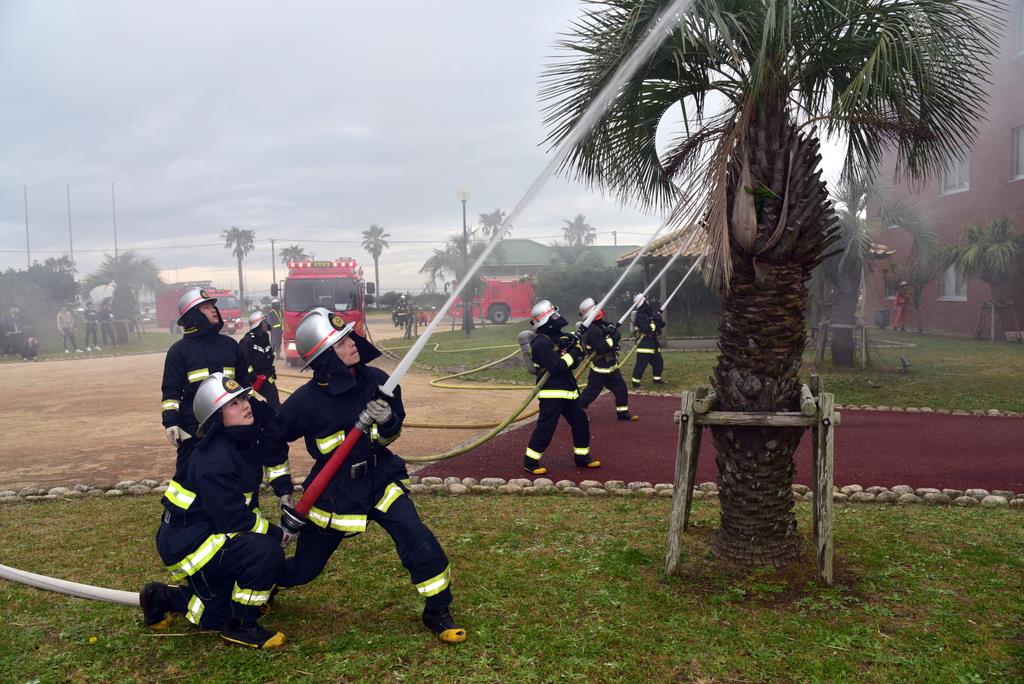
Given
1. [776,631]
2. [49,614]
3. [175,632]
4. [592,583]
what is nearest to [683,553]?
[592,583]

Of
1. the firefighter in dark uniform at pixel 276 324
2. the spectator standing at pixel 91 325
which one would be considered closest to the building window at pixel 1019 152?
the firefighter in dark uniform at pixel 276 324

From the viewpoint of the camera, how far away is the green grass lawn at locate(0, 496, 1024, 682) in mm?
3592

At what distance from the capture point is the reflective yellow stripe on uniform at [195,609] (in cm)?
396

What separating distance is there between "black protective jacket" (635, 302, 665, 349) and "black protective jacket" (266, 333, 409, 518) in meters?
9.18

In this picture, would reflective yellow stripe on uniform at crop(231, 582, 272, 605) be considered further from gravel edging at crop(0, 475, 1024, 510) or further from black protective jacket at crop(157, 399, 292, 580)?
gravel edging at crop(0, 475, 1024, 510)

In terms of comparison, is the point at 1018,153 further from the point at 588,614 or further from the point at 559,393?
the point at 588,614

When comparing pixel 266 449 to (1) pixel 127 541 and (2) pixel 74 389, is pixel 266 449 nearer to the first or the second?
(1) pixel 127 541

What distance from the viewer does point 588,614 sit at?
4.19 meters

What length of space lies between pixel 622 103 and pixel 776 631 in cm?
340

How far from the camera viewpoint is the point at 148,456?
9055mm

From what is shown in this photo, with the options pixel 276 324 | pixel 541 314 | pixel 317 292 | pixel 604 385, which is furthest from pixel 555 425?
pixel 317 292

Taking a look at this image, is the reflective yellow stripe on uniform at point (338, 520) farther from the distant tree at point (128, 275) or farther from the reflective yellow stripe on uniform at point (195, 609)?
the distant tree at point (128, 275)

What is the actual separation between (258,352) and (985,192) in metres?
20.7

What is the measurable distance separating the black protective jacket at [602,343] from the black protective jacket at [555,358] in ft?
3.41
